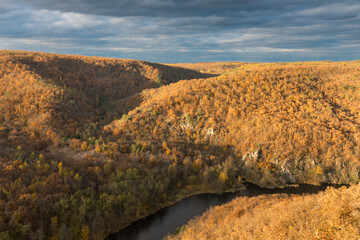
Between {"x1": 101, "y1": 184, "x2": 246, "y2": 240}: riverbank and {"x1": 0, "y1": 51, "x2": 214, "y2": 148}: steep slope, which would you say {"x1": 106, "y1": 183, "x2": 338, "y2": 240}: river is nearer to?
{"x1": 101, "y1": 184, "x2": 246, "y2": 240}: riverbank

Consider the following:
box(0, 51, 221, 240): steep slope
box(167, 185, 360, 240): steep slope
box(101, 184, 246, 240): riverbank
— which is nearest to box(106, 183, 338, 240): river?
box(101, 184, 246, 240): riverbank

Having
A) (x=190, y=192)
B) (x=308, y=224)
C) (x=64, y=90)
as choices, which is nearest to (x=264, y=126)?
(x=190, y=192)

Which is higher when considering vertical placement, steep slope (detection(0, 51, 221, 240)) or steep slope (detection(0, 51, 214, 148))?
steep slope (detection(0, 51, 214, 148))

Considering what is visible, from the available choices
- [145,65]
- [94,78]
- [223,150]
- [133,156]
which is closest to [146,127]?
[133,156]

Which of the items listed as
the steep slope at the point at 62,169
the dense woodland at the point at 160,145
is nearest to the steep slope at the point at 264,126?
the dense woodland at the point at 160,145

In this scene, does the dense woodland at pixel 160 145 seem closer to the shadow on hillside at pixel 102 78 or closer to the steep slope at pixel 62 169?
the steep slope at pixel 62 169

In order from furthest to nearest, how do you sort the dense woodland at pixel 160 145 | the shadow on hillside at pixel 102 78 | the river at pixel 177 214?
1. the shadow on hillside at pixel 102 78
2. the river at pixel 177 214
3. the dense woodland at pixel 160 145

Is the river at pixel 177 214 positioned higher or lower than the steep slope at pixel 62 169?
lower
